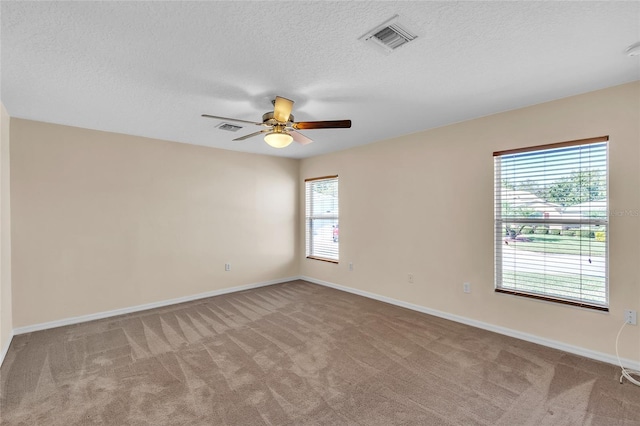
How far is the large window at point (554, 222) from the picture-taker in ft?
9.23

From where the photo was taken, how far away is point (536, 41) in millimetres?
1974

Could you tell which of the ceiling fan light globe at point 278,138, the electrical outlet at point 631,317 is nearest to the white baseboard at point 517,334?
the electrical outlet at point 631,317

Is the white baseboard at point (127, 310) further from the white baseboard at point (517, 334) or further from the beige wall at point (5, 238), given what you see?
the white baseboard at point (517, 334)

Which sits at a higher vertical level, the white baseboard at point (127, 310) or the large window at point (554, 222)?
the large window at point (554, 222)

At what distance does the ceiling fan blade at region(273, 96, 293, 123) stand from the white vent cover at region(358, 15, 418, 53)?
2.83 feet

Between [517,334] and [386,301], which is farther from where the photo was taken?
[386,301]

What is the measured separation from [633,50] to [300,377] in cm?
346

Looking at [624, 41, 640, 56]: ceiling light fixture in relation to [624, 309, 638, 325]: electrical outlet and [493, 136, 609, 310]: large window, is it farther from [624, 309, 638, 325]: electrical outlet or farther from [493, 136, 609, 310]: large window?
[624, 309, 638, 325]: electrical outlet

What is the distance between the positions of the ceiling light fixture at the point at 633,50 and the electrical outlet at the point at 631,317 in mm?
2111

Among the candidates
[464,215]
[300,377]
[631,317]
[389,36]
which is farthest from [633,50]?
[300,377]

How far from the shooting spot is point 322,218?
581cm

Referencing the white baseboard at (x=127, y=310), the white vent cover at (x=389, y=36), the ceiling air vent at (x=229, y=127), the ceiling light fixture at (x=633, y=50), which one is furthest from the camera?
the ceiling air vent at (x=229, y=127)

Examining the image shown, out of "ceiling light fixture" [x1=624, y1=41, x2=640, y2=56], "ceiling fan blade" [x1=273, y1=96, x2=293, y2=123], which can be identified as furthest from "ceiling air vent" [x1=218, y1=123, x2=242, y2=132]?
"ceiling light fixture" [x1=624, y1=41, x2=640, y2=56]

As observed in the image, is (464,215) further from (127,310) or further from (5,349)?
(5,349)
